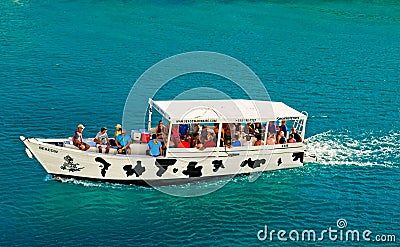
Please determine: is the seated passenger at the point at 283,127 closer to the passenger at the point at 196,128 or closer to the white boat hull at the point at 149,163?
the white boat hull at the point at 149,163

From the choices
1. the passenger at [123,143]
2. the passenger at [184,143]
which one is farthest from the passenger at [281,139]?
the passenger at [123,143]

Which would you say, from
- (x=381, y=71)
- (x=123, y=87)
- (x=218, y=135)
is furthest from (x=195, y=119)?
(x=381, y=71)

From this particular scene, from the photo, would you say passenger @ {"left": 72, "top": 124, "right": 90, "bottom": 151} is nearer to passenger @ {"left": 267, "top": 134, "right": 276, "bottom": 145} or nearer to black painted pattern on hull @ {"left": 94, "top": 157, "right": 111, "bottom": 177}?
black painted pattern on hull @ {"left": 94, "top": 157, "right": 111, "bottom": 177}

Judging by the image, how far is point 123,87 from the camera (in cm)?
5925

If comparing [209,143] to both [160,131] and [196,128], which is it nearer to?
[196,128]

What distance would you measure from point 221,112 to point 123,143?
5653 millimetres

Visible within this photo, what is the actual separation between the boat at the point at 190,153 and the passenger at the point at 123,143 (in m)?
0.32

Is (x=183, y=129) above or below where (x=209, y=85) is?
below

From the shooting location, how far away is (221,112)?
138ft

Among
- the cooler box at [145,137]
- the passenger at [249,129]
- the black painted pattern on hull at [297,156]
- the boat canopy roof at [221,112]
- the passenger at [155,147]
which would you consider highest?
the boat canopy roof at [221,112]

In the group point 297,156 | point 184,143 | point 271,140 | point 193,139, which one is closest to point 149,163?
point 184,143

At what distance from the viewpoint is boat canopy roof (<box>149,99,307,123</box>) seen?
41375 mm

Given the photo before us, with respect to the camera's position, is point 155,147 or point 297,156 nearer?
point 155,147

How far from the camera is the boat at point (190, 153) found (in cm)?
4031
